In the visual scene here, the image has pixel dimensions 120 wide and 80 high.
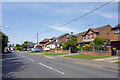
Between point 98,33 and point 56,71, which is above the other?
point 98,33

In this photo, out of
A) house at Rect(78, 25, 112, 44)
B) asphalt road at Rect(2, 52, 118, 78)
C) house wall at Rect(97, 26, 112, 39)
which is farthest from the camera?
house wall at Rect(97, 26, 112, 39)

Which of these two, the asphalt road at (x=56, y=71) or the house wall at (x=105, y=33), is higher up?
the house wall at (x=105, y=33)

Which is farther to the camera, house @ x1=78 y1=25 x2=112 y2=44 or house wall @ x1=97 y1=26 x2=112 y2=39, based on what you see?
house wall @ x1=97 y1=26 x2=112 y2=39

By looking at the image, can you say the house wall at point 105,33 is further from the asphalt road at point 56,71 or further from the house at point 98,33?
the asphalt road at point 56,71

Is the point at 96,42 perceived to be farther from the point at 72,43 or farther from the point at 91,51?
the point at 72,43

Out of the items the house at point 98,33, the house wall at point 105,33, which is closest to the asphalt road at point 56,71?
the house at point 98,33

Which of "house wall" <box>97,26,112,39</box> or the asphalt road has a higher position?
"house wall" <box>97,26,112,39</box>

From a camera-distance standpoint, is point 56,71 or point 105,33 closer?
point 56,71

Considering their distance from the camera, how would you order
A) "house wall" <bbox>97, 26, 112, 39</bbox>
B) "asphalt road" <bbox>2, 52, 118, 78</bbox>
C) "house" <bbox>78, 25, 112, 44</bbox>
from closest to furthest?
"asphalt road" <bbox>2, 52, 118, 78</bbox>, "house" <bbox>78, 25, 112, 44</bbox>, "house wall" <bbox>97, 26, 112, 39</bbox>

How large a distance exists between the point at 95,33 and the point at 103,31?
307 centimetres

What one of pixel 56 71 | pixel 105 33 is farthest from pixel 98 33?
pixel 56 71

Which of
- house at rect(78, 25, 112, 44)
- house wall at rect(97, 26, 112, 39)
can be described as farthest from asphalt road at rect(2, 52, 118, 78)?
house wall at rect(97, 26, 112, 39)

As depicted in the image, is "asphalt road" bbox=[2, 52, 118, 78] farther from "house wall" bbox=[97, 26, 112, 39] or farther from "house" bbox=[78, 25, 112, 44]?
"house wall" bbox=[97, 26, 112, 39]

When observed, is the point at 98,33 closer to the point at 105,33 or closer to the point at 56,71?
the point at 105,33
